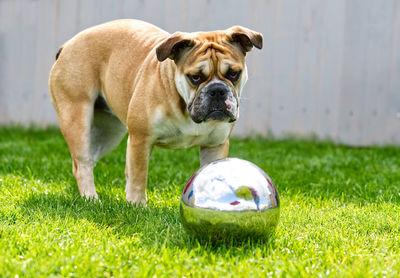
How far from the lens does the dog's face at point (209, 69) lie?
338cm

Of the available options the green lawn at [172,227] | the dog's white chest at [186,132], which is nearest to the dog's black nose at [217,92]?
the dog's white chest at [186,132]

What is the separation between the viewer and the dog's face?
3383 millimetres

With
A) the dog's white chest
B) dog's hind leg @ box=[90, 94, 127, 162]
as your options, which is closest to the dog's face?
the dog's white chest

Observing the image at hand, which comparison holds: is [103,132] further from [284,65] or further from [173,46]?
[284,65]

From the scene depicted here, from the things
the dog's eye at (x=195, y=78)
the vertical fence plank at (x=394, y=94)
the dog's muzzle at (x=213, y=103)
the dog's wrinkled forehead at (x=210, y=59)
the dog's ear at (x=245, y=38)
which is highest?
the dog's ear at (x=245, y=38)

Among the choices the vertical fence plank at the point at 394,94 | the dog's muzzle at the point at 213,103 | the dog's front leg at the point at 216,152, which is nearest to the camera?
the dog's muzzle at the point at 213,103

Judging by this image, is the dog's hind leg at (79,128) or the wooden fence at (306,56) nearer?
the dog's hind leg at (79,128)

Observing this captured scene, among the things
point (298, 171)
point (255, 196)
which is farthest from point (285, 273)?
point (298, 171)

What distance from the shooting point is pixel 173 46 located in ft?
11.3

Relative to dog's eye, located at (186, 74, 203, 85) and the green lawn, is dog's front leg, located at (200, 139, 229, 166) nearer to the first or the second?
the green lawn

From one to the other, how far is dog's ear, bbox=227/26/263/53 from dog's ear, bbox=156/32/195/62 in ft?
0.97

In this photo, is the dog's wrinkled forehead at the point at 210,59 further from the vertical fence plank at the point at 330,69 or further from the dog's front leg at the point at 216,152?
the vertical fence plank at the point at 330,69

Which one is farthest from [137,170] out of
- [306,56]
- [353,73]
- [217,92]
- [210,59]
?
[353,73]

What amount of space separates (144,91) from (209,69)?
0.54 meters
